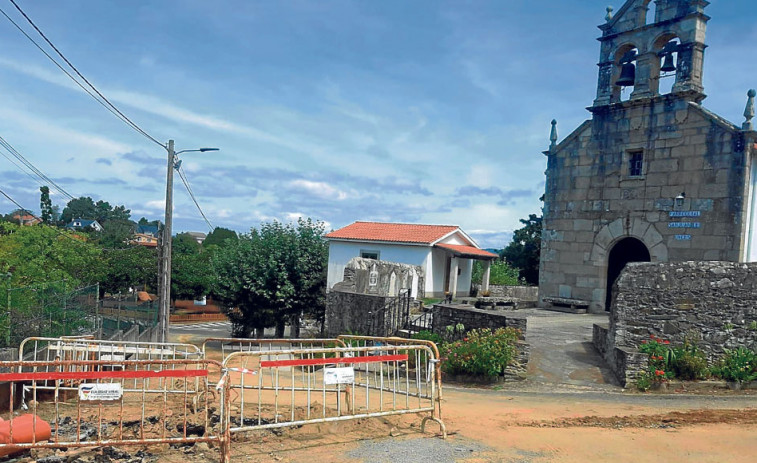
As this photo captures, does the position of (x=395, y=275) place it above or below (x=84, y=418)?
above

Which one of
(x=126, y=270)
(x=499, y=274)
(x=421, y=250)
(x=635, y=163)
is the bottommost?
(x=126, y=270)

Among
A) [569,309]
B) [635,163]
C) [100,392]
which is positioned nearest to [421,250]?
[569,309]

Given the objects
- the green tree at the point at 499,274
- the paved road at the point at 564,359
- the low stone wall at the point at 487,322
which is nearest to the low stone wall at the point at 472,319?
the low stone wall at the point at 487,322

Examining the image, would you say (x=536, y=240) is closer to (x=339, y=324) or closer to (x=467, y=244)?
(x=467, y=244)

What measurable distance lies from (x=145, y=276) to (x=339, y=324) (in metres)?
23.3

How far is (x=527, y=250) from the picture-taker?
34.3 metres

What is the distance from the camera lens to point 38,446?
6.01 metres

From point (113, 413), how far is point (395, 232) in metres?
26.4

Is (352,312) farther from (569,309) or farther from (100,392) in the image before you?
(100,392)

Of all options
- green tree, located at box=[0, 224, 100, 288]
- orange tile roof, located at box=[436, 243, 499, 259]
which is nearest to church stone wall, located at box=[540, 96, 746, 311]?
orange tile roof, located at box=[436, 243, 499, 259]

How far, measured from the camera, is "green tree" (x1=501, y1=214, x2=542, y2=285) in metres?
33.8

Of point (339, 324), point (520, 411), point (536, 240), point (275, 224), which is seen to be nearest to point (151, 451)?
point (520, 411)

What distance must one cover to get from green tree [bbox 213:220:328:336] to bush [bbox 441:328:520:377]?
12252 mm

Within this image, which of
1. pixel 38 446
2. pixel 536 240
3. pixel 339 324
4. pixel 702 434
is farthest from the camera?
pixel 536 240
